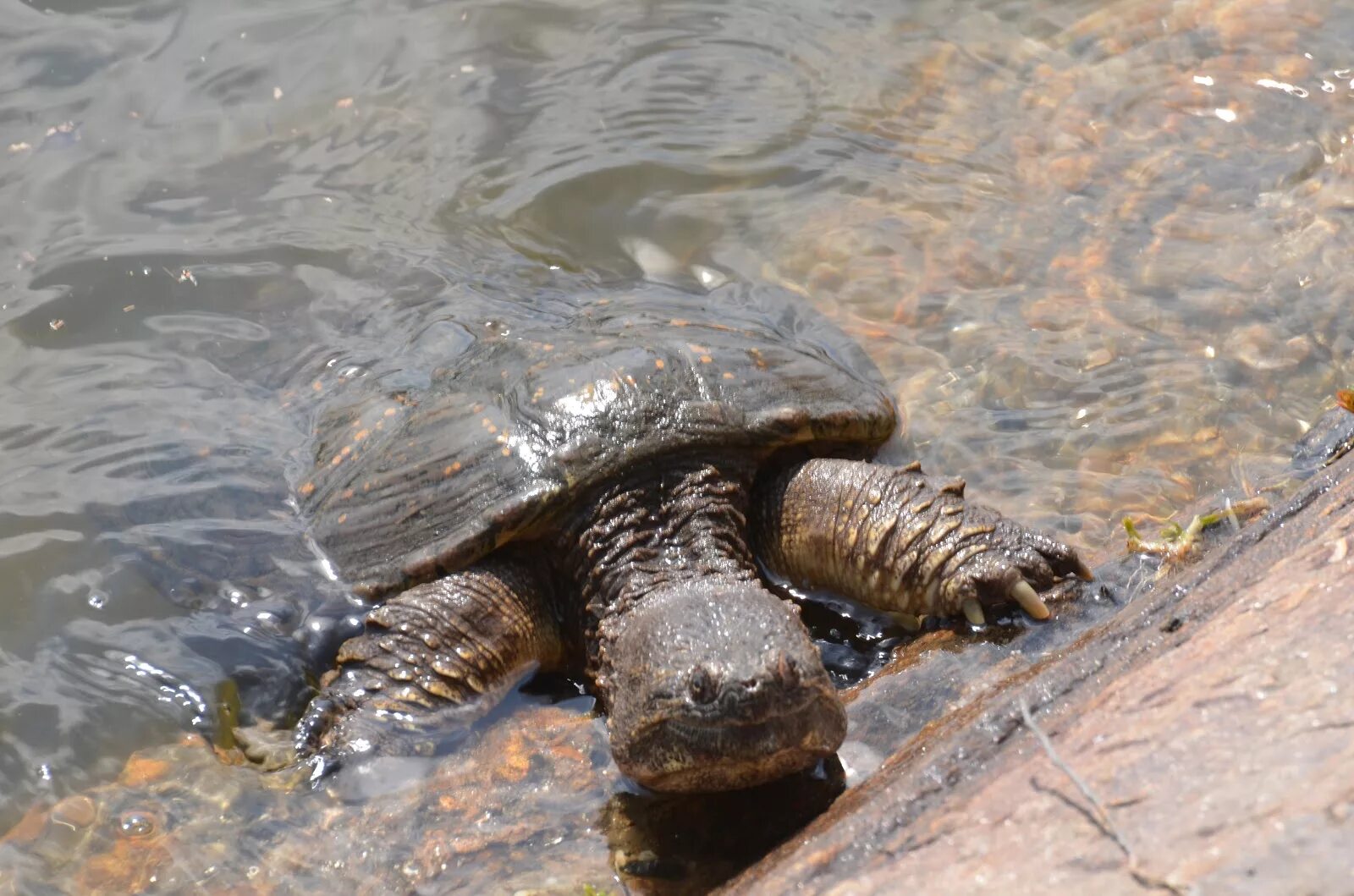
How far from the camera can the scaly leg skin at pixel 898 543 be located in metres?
3.12

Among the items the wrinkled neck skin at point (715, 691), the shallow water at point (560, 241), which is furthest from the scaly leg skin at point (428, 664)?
the wrinkled neck skin at point (715, 691)

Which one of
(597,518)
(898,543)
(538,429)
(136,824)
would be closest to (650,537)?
(597,518)

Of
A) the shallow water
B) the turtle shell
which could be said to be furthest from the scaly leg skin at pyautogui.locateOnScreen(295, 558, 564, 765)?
the shallow water

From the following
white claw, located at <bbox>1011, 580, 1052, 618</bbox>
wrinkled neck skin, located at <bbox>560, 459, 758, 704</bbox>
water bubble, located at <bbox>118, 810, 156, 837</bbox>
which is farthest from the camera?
wrinkled neck skin, located at <bbox>560, 459, 758, 704</bbox>

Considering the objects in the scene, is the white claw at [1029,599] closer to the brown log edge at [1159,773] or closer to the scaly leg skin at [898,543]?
the scaly leg skin at [898,543]

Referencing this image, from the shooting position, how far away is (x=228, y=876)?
2623mm

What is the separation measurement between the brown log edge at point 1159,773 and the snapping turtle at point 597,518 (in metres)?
0.77

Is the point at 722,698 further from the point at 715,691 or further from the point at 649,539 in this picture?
the point at 649,539

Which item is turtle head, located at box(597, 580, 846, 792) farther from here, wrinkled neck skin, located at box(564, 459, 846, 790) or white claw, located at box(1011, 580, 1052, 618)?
white claw, located at box(1011, 580, 1052, 618)

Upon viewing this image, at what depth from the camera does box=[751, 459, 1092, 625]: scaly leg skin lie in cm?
312

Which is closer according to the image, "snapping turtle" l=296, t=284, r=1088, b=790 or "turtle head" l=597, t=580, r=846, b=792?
"turtle head" l=597, t=580, r=846, b=792

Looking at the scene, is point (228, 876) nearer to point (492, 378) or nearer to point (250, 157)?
point (492, 378)

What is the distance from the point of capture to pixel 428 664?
3180mm

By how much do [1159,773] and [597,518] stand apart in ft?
6.00
